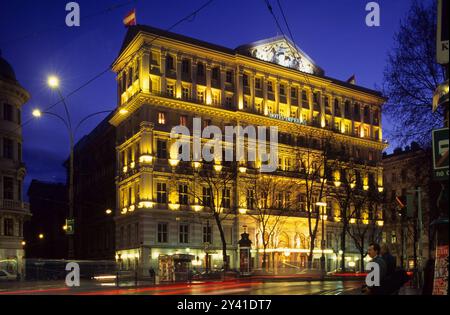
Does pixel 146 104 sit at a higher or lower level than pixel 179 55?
lower

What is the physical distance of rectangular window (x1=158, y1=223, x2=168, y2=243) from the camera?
212ft

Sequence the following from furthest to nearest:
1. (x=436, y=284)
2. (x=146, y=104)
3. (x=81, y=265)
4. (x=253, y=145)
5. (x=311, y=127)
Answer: (x=311, y=127) < (x=253, y=145) < (x=146, y=104) < (x=81, y=265) < (x=436, y=284)

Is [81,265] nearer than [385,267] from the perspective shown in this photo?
No

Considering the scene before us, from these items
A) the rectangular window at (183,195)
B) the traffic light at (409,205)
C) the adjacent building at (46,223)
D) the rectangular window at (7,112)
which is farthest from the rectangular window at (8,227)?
the adjacent building at (46,223)

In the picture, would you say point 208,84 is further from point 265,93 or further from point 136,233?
point 136,233

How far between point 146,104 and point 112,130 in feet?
60.6

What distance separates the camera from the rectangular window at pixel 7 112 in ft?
173

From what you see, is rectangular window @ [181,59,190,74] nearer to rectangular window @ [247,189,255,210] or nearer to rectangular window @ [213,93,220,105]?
rectangular window @ [213,93,220,105]

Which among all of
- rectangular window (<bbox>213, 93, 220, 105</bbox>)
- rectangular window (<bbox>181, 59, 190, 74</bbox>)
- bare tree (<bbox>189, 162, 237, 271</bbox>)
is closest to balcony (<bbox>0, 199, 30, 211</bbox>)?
bare tree (<bbox>189, 162, 237, 271</bbox>)

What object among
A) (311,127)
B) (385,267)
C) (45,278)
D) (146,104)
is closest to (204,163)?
(146,104)

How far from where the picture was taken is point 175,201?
65750 millimetres

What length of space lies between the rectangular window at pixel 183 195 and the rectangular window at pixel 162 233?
11.0 feet
